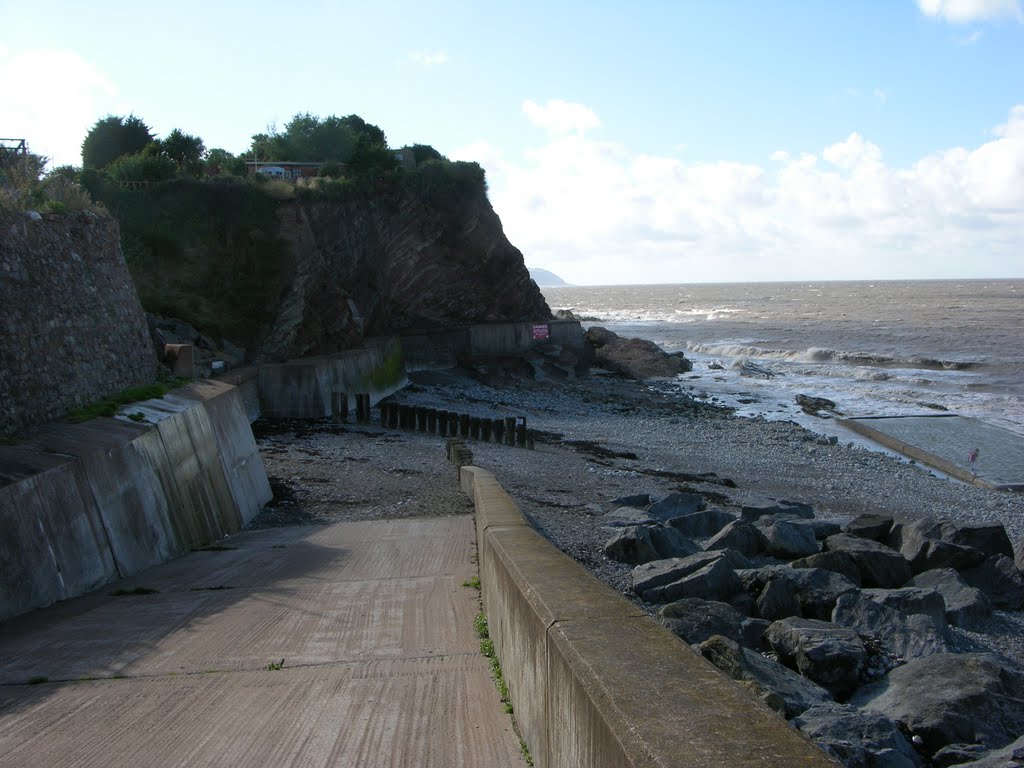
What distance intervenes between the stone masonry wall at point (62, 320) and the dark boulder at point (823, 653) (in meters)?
7.84

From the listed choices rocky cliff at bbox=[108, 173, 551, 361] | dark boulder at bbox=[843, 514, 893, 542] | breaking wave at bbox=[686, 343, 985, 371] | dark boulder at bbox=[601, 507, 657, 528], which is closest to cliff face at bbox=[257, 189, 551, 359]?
rocky cliff at bbox=[108, 173, 551, 361]

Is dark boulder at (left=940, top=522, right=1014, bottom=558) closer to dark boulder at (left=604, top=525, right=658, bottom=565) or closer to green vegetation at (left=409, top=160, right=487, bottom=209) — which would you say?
dark boulder at (left=604, top=525, right=658, bottom=565)

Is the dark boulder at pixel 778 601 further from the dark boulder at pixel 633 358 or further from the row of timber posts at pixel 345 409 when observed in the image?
the dark boulder at pixel 633 358

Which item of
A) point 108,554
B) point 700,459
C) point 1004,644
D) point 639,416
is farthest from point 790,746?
point 639,416

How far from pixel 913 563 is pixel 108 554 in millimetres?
8696

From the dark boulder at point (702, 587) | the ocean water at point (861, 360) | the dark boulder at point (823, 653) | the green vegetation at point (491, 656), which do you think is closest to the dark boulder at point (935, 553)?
the dark boulder at point (702, 587)

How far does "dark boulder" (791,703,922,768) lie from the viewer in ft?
15.2

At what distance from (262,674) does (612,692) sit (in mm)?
3554

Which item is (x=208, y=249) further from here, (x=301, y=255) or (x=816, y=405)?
(x=816, y=405)

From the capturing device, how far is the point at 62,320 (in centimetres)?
1121

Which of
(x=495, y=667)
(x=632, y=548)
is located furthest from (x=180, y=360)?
(x=495, y=667)

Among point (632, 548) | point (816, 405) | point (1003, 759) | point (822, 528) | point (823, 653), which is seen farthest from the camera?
point (816, 405)

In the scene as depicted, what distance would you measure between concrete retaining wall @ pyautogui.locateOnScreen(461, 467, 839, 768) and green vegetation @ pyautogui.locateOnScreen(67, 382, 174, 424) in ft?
25.8

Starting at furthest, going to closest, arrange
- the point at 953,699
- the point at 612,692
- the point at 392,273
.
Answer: the point at 392,273 → the point at 953,699 → the point at 612,692
